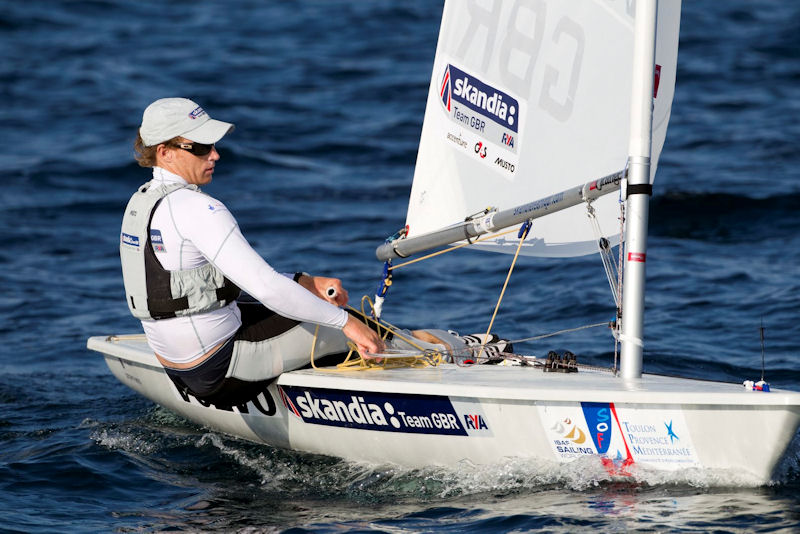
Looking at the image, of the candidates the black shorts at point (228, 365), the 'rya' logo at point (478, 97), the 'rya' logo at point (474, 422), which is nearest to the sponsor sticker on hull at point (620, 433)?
the 'rya' logo at point (474, 422)

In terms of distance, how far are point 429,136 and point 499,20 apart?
60 centimetres

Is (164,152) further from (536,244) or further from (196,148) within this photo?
(536,244)

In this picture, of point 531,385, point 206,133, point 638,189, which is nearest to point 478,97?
point 638,189

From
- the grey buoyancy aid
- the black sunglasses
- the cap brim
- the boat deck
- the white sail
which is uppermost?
the white sail

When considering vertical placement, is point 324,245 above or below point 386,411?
above

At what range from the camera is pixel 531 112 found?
15.9ft

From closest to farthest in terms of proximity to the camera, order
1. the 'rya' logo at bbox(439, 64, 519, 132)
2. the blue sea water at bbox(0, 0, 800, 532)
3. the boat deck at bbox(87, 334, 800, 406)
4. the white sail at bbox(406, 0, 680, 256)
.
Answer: the boat deck at bbox(87, 334, 800, 406) → the blue sea water at bbox(0, 0, 800, 532) → the white sail at bbox(406, 0, 680, 256) → the 'rya' logo at bbox(439, 64, 519, 132)

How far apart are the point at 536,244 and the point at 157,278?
1.76 metres

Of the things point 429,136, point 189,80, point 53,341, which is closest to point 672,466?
point 429,136

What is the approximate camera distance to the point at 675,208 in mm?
9570

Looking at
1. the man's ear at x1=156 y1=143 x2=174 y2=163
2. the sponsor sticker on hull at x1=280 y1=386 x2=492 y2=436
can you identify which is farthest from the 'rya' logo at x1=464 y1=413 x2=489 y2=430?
the man's ear at x1=156 y1=143 x2=174 y2=163

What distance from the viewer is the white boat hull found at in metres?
3.72

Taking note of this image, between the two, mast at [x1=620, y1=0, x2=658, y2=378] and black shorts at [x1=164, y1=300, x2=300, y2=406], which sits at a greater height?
mast at [x1=620, y1=0, x2=658, y2=378]

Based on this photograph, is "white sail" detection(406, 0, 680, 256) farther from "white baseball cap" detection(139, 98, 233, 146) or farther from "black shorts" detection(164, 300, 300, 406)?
"white baseball cap" detection(139, 98, 233, 146)
